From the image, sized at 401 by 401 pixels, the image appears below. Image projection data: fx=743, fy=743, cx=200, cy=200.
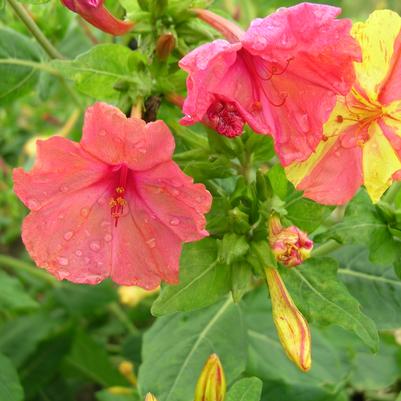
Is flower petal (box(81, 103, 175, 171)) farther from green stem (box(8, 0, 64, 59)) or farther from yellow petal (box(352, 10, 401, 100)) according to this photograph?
green stem (box(8, 0, 64, 59))

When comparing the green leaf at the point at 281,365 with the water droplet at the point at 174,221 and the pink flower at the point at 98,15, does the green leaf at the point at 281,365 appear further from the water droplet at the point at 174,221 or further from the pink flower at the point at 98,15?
the pink flower at the point at 98,15

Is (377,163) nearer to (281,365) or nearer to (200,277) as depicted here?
(200,277)

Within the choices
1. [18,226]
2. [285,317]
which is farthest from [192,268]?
[18,226]

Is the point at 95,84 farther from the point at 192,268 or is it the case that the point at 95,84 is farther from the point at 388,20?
the point at 388,20

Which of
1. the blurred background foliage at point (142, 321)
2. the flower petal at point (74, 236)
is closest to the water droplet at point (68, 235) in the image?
the flower petal at point (74, 236)

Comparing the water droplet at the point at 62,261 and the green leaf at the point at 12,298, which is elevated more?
the water droplet at the point at 62,261

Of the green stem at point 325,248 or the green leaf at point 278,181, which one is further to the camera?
the green stem at point 325,248
